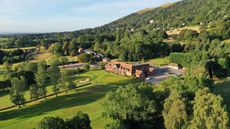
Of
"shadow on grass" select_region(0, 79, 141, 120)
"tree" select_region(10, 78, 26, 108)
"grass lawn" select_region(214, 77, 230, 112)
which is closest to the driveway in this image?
"shadow on grass" select_region(0, 79, 141, 120)

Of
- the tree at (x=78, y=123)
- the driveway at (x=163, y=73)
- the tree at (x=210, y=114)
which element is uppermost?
the tree at (x=210, y=114)

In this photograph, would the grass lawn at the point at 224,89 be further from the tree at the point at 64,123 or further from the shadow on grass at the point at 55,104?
the shadow on grass at the point at 55,104

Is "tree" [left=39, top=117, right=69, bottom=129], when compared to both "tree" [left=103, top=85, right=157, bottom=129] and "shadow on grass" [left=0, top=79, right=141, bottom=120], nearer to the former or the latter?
"tree" [left=103, top=85, right=157, bottom=129]

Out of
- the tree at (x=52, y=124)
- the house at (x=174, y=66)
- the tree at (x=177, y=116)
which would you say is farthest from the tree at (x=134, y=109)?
the house at (x=174, y=66)

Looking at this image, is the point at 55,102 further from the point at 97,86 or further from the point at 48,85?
the point at 48,85

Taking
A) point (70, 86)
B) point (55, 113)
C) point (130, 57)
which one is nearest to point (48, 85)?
point (70, 86)

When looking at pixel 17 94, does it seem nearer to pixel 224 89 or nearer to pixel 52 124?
pixel 52 124

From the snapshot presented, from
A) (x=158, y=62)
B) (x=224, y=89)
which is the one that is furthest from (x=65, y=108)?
(x=158, y=62)

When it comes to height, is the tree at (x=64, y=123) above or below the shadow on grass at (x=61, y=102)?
above
